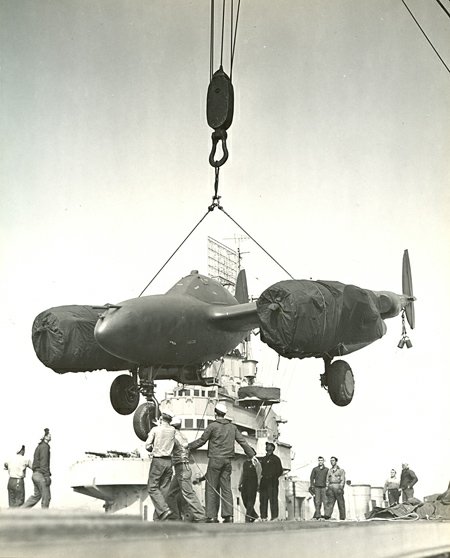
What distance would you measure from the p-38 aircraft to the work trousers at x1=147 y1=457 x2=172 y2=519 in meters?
1.25

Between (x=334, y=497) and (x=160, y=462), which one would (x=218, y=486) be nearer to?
(x=160, y=462)

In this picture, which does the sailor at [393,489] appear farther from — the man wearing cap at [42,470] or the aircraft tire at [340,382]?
the aircraft tire at [340,382]

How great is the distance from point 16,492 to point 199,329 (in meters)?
6.10

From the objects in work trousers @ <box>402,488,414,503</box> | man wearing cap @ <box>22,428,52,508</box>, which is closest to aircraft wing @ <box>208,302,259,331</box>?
man wearing cap @ <box>22,428,52,508</box>

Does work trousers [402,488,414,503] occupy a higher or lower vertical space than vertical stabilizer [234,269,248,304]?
lower

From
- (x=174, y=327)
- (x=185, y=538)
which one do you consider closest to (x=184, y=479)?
(x=174, y=327)

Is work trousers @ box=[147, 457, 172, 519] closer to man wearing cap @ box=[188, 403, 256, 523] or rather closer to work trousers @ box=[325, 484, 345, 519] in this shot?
man wearing cap @ box=[188, 403, 256, 523]

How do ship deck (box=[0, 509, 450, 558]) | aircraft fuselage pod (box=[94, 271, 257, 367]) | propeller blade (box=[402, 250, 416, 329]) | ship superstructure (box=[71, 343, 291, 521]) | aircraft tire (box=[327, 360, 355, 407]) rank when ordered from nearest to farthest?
ship deck (box=[0, 509, 450, 558])
aircraft fuselage pod (box=[94, 271, 257, 367])
aircraft tire (box=[327, 360, 355, 407])
propeller blade (box=[402, 250, 416, 329])
ship superstructure (box=[71, 343, 291, 521])

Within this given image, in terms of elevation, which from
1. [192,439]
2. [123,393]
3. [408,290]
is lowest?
[192,439]

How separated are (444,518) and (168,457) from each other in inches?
303

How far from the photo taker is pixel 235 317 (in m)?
10.6

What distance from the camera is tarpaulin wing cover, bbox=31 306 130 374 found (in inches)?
426

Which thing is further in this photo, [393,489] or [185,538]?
[393,489]

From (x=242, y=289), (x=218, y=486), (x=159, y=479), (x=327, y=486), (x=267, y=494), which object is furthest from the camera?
(x=327, y=486)
